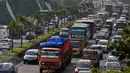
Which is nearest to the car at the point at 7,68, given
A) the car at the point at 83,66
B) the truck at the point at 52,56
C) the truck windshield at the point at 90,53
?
the truck at the point at 52,56

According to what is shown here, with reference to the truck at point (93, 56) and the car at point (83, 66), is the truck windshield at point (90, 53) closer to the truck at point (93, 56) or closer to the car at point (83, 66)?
the truck at point (93, 56)

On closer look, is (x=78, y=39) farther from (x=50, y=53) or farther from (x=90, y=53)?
(x=50, y=53)

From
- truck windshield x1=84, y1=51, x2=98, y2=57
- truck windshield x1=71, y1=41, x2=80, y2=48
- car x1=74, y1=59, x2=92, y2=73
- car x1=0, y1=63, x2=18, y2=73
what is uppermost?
car x1=0, y1=63, x2=18, y2=73

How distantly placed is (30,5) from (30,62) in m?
58.7

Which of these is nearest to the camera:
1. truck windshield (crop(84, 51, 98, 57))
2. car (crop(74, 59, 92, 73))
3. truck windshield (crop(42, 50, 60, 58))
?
car (crop(74, 59, 92, 73))

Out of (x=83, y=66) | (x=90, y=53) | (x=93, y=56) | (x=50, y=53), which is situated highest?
(x=50, y=53)

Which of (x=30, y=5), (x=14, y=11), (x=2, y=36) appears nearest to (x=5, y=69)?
(x=2, y=36)

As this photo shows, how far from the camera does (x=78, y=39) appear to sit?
46.7m

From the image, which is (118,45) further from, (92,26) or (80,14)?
(80,14)

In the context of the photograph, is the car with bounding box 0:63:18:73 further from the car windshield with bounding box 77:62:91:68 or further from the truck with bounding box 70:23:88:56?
the truck with bounding box 70:23:88:56

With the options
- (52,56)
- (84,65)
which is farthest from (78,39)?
(84,65)

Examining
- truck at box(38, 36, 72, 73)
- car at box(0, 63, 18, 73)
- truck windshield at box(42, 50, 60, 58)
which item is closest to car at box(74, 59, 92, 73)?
truck at box(38, 36, 72, 73)

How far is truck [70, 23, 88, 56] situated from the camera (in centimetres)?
4522

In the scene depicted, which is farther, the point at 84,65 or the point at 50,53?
the point at 50,53
